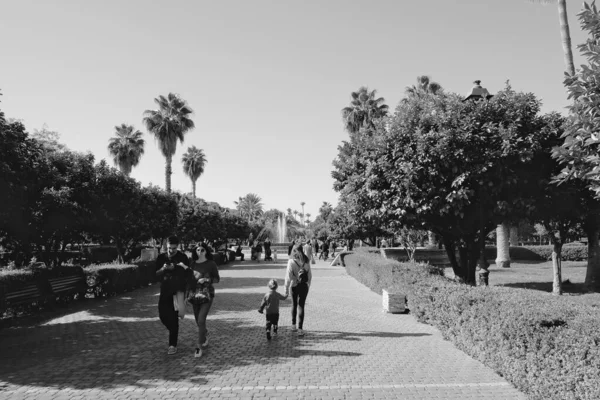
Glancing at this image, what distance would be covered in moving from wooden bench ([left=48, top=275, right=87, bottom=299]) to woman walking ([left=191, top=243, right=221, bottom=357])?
6.77 meters

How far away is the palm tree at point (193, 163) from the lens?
59.3 meters

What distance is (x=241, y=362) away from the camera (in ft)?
23.6

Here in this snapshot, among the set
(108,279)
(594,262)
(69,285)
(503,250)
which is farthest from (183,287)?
(503,250)

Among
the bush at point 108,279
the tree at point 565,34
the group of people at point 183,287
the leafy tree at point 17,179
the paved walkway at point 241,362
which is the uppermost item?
the tree at point 565,34

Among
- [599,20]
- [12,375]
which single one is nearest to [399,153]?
[599,20]

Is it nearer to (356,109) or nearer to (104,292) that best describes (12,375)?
(104,292)

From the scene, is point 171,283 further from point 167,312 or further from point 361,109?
point 361,109

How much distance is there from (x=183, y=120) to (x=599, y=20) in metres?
36.2

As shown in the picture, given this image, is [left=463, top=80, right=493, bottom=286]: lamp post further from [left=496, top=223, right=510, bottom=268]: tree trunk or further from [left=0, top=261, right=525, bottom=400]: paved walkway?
[left=496, top=223, right=510, bottom=268]: tree trunk

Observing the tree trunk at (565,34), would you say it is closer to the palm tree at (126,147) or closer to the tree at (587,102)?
the tree at (587,102)

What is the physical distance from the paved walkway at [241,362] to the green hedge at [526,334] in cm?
35

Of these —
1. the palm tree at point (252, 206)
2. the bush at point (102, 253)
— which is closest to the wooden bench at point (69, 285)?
the bush at point (102, 253)

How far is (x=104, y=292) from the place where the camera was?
590 inches

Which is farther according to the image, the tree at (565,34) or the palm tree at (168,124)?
the palm tree at (168,124)
